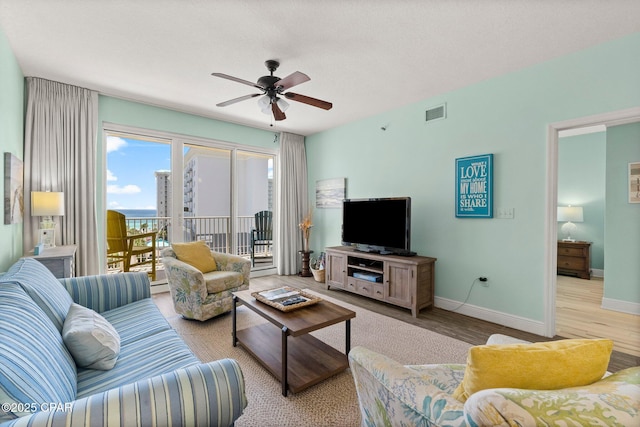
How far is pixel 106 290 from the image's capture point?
87.2 inches

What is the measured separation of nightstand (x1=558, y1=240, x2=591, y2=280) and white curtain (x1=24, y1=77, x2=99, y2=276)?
24.3ft

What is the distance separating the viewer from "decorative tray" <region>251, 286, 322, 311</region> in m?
2.20

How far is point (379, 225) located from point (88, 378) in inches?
125

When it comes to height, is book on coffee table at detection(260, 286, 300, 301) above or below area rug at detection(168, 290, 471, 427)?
above

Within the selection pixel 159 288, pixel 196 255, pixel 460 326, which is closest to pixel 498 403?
pixel 460 326

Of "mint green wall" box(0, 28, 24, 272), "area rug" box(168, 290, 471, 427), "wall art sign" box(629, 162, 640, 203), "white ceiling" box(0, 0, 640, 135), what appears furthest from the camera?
"wall art sign" box(629, 162, 640, 203)

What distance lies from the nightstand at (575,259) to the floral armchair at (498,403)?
561 cm

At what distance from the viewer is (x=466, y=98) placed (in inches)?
132

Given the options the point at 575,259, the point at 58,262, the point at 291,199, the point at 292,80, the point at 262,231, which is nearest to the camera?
the point at 292,80

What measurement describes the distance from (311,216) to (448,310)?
2.93 m

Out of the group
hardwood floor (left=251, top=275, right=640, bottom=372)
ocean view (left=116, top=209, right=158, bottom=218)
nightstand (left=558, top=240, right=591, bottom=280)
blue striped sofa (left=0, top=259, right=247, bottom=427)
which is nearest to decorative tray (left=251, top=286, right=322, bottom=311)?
blue striped sofa (left=0, top=259, right=247, bottom=427)

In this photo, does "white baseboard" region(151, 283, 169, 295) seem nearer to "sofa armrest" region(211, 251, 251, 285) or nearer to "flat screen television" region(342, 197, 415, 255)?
"sofa armrest" region(211, 251, 251, 285)

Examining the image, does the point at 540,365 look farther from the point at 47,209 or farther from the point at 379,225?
the point at 47,209

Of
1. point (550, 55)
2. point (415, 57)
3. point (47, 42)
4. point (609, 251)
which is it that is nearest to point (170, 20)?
point (47, 42)
